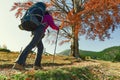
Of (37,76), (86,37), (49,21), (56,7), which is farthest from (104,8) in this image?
(37,76)

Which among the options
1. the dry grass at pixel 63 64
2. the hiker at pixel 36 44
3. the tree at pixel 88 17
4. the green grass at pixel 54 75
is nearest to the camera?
the green grass at pixel 54 75

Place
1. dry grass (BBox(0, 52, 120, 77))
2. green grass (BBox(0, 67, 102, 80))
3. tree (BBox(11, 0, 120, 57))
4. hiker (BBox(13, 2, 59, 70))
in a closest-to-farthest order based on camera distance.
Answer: green grass (BBox(0, 67, 102, 80)) → hiker (BBox(13, 2, 59, 70)) → dry grass (BBox(0, 52, 120, 77)) → tree (BBox(11, 0, 120, 57))

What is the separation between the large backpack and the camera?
11416 mm

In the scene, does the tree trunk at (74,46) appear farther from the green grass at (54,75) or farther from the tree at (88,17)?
the green grass at (54,75)

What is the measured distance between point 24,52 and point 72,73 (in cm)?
175

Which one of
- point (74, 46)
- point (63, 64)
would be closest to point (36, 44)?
point (63, 64)

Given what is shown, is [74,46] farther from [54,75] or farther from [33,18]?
[54,75]

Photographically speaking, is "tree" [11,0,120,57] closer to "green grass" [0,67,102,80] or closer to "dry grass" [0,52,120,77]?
"dry grass" [0,52,120,77]

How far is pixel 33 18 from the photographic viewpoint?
1141 cm

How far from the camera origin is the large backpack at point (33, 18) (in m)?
11.4

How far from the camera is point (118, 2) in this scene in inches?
1019

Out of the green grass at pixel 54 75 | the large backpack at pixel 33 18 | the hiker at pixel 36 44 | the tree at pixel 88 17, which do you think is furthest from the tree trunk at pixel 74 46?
the green grass at pixel 54 75

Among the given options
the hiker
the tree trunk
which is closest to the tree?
the tree trunk

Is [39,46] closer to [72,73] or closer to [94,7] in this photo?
[72,73]
